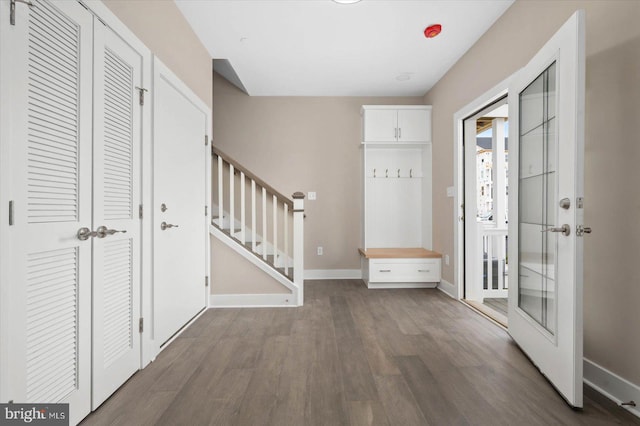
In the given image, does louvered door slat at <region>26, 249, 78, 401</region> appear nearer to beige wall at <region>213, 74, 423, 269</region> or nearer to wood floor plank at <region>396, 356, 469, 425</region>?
wood floor plank at <region>396, 356, 469, 425</region>

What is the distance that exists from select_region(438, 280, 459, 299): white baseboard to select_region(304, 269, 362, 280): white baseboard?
1175mm

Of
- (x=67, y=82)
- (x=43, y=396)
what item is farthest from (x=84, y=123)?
(x=43, y=396)

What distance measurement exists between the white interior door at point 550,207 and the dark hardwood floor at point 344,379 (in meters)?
0.23

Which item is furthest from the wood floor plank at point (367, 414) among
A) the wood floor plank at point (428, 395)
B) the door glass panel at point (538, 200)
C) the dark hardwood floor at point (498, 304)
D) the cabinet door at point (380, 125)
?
the cabinet door at point (380, 125)

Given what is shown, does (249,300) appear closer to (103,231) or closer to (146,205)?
(146,205)

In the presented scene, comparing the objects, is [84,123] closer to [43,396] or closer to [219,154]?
[43,396]

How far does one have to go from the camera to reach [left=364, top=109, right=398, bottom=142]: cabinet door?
14.6ft

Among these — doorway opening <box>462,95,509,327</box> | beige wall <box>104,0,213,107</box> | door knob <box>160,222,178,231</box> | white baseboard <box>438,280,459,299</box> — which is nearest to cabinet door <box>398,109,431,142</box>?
doorway opening <box>462,95,509,327</box>

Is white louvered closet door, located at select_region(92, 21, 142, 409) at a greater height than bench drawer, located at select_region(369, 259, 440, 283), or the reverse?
white louvered closet door, located at select_region(92, 21, 142, 409)

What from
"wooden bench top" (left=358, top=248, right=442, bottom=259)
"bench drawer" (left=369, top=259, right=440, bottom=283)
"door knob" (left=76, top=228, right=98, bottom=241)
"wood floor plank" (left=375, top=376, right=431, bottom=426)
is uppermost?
"door knob" (left=76, top=228, right=98, bottom=241)

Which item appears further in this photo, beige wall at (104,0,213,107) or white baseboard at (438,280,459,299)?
white baseboard at (438,280,459,299)

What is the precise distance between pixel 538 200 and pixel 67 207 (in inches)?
102

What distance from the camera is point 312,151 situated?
4.78 meters

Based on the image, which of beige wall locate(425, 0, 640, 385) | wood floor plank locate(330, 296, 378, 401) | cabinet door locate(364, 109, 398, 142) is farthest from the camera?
cabinet door locate(364, 109, 398, 142)
